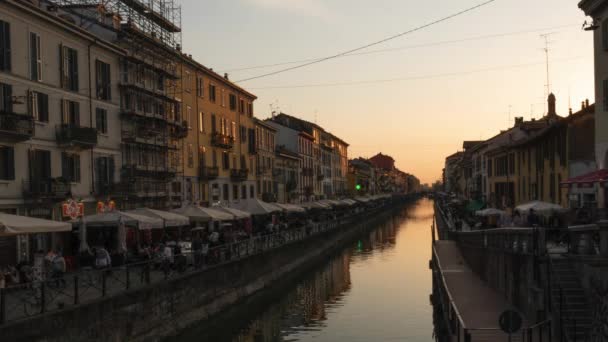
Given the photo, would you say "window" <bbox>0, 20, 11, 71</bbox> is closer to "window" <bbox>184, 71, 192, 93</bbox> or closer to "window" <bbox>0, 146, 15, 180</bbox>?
"window" <bbox>0, 146, 15, 180</bbox>

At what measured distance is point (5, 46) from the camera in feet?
85.6

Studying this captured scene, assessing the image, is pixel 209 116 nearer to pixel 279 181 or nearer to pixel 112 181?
pixel 112 181

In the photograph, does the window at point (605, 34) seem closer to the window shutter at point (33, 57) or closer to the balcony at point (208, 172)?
the window shutter at point (33, 57)

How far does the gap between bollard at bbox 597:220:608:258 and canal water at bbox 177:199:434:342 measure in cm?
1104

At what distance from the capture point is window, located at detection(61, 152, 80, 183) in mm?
30406

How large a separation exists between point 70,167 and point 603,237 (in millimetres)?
24290

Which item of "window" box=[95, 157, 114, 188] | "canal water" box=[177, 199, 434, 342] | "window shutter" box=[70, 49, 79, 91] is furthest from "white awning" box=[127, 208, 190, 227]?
"window shutter" box=[70, 49, 79, 91]

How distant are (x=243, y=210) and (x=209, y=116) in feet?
44.6

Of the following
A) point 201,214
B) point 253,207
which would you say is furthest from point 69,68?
point 253,207

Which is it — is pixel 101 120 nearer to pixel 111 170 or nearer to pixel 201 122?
pixel 111 170

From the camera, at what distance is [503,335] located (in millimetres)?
15375

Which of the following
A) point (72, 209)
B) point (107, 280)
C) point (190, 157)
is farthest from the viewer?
point (190, 157)

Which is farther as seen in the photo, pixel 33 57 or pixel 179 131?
pixel 179 131

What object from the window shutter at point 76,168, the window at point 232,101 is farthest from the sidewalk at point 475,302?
the window at point 232,101
